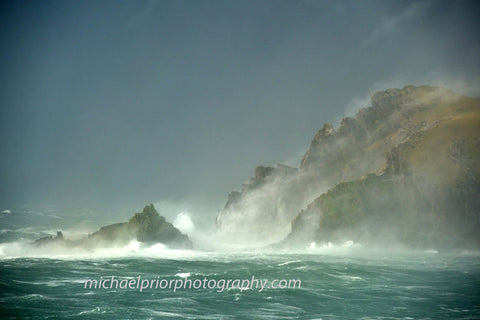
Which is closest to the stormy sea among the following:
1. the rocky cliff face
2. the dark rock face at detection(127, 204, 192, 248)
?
the dark rock face at detection(127, 204, 192, 248)

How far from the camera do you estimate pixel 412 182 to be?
110 m

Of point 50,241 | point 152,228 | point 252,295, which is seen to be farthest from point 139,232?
point 252,295

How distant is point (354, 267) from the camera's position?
66.2 metres

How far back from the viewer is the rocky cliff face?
9731 cm

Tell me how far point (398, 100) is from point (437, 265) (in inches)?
4264

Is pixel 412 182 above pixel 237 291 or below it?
above

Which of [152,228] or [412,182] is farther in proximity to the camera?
[412,182]

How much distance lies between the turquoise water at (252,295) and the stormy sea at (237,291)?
0.10 metres

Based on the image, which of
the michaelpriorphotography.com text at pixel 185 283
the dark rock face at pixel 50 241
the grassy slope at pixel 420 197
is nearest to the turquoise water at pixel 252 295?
the michaelpriorphotography.com text at pixel 185 283

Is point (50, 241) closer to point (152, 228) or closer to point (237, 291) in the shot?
point (152, 228)

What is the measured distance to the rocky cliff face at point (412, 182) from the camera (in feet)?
319

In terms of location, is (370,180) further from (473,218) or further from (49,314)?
(49,314)

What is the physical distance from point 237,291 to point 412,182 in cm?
8816

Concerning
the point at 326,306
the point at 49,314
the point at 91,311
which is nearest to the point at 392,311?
the point at 326,306
